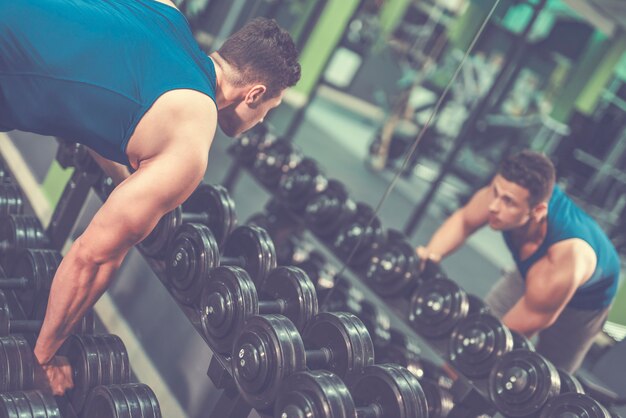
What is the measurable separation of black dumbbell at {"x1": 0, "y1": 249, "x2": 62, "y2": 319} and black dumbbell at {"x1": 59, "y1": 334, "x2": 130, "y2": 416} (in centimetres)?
23

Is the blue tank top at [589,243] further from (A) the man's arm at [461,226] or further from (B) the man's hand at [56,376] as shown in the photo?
Answer: (B) the man's hand at [56,376]

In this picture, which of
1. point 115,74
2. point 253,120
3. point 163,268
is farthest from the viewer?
point 163,268

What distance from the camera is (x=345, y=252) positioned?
295cm

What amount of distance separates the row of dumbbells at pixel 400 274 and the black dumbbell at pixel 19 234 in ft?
3.63

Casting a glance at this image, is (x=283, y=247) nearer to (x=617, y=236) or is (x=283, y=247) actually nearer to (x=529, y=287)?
(x=529, y=287)

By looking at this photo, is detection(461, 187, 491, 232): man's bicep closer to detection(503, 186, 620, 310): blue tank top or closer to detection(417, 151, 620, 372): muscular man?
detection(417, 151, 620, 372): muscular man

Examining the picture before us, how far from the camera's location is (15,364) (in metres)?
1.51

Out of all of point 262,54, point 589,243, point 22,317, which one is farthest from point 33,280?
point 589,243

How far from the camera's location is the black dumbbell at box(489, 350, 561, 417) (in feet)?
6.30

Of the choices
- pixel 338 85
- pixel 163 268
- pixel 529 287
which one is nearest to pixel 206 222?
pixel 163 268

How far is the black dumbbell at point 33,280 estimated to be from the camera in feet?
6.16

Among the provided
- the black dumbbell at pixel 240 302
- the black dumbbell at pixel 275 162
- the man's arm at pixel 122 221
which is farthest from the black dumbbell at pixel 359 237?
the man's arm at pixel 122 221

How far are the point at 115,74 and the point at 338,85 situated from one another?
8312mm

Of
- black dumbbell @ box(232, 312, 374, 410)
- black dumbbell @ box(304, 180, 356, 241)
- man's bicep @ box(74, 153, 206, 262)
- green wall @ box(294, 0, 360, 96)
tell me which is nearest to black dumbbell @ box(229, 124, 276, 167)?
black dumbbell @ box(304, 180, 356, 241)
